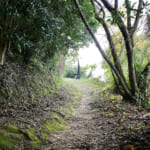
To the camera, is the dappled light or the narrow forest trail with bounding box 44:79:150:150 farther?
the dappled light

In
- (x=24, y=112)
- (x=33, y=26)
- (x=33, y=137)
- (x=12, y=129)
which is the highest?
(x=33, y=26)

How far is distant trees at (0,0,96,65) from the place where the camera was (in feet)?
12.5

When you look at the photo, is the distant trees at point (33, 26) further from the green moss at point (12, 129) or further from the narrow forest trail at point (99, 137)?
the narrow forest trail at point (99, 137)

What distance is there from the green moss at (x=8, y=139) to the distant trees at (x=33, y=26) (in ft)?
7.93

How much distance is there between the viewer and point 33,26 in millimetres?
4508

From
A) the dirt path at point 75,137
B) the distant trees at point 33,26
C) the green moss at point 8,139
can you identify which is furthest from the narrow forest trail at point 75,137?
the distant trees at point 33,26

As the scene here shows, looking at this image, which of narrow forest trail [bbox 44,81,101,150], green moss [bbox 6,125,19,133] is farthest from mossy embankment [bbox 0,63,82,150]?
narrow forest trail [bbox 44,81,101,150]

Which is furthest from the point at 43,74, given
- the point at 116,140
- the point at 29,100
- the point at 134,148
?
the point at 134,148

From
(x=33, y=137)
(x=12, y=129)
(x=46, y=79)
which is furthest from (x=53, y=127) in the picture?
(x=46, y=79)

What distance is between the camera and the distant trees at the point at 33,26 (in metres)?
3.81

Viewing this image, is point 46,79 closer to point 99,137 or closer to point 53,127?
point 53,127

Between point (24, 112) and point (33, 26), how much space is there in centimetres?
278

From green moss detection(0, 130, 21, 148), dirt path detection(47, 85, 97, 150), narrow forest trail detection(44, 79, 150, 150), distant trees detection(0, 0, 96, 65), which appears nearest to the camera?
narrow forest trail detection(44, 79, 150, 150)

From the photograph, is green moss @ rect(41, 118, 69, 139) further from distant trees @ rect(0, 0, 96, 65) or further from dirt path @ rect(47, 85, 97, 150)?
distant trees @ rect(0, 0, 96, 65)
